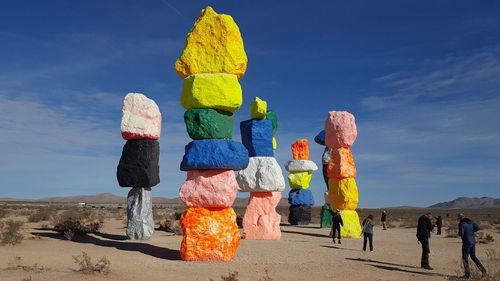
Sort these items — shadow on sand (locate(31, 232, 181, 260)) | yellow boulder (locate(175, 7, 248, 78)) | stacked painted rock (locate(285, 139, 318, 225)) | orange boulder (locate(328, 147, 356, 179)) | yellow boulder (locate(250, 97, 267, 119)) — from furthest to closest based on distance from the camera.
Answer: stacked painted rock (locate(285, 139, 318, 225))
orange boulder (locate(328, 147, 356, 179))
yellow boulder (locate(250, 97, 267, 119))
shadow on sand (locate(31, 232, 181, 260))
yellow boulder (locate(175, 7, 248, 78))

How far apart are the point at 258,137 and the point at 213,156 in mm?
6462

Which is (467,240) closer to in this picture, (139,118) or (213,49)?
(213,49)

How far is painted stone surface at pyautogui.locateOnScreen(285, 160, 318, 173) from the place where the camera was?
25641 mm

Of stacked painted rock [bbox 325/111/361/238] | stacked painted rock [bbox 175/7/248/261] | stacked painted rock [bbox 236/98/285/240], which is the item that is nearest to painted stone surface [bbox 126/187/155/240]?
stacked painted rock [bbox 236/98/285/240]

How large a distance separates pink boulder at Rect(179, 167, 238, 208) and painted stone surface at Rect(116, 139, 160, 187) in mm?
4327

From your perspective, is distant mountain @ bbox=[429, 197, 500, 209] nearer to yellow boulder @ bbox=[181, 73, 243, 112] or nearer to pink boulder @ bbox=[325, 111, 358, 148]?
pink boulder @ bbox=[325, 111, 358, 148]

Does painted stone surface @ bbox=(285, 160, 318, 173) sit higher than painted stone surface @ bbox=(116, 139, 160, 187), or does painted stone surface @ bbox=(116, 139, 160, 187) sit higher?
painted stone surface @ bbox=(285, 160, 318, 173)

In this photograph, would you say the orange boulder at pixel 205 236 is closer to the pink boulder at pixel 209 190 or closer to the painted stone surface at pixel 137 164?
the pink boulder at pixel 209 190

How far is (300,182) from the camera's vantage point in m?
26.0

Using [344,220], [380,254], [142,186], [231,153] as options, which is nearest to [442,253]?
[380,254]

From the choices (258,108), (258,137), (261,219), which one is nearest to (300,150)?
(258,137)

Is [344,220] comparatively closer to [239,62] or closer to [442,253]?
[442,253]

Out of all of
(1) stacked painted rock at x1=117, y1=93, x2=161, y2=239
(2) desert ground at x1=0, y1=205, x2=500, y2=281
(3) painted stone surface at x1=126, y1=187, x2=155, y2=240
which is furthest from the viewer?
(3) painted stone surface at x1=126, y1=187, x2=155, y2=240

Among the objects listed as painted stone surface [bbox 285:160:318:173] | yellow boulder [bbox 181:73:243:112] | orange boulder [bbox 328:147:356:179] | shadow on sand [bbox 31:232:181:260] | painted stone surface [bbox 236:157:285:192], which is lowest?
shadow on sand [bbox 31:232:181:260]
